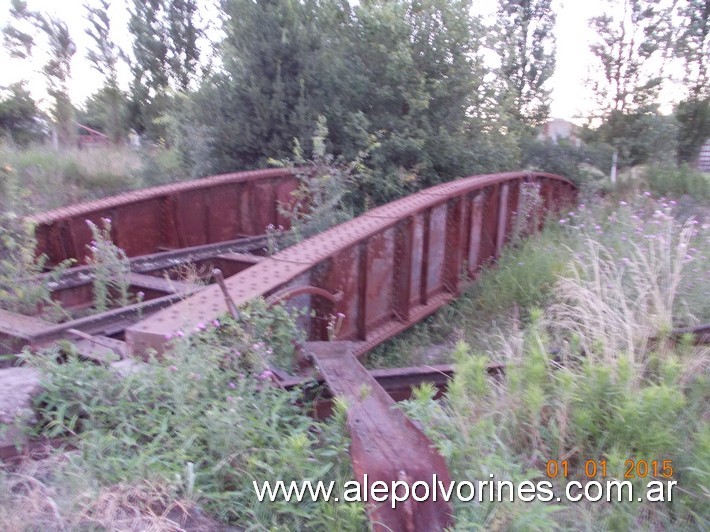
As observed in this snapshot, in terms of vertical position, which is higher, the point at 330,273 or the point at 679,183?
the point at 679,183

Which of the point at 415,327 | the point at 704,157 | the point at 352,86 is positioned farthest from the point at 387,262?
the point at 704,157

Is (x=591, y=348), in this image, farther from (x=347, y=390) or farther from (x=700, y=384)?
(x=347, y=390)

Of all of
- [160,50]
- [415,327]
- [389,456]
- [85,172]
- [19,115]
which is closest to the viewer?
[389,456]

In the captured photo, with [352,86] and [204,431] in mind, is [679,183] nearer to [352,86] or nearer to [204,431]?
[352,86]

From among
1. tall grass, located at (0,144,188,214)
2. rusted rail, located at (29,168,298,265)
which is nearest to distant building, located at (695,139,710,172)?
rusted rail, located at (29,168,298,265)

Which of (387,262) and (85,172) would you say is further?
(85,172)

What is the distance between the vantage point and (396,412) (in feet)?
10.5

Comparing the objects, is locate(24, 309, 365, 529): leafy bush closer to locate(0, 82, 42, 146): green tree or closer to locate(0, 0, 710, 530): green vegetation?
locate(0, 0, 710, 530): green vegetation

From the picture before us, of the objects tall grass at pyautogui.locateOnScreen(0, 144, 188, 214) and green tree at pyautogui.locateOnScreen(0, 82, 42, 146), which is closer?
tall grass at pyautogui.locateOnScreen(0, 144, 188, 214)

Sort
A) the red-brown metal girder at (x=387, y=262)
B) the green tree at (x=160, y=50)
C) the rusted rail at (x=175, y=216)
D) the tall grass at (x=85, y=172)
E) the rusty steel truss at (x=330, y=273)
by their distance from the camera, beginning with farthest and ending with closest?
the green tree at (x=160, y=50)
the tall grass at (x=85, y=172)
the rusted rail at (x=175, y=216)
the red-brown metal girder at (x=387, y=262)
the rusty steel truss at (x=330, y=273)

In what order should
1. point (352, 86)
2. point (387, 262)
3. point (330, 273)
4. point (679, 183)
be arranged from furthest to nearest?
1. point (679, 183)
2. point (352, 86)
3. point (387, 262)
4. point (330, 273)

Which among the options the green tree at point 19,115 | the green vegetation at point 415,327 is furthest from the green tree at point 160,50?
the green tree at point 19,115
